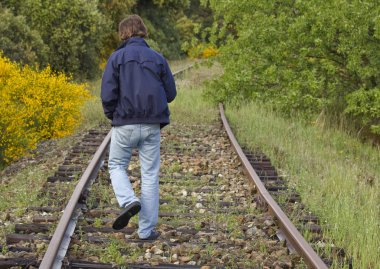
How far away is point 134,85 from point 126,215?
113cm

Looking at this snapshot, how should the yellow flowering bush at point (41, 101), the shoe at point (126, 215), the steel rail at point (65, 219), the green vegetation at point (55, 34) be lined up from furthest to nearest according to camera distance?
the green vegetation at point (55, 34)
the yellow flowering bush at point (41, 101)
the shoe at point (126, 215)
the steel rail at point (65, 219)

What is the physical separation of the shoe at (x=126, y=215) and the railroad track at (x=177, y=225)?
15 centimetres

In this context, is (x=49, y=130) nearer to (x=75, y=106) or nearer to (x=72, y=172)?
(x=75, y=106)

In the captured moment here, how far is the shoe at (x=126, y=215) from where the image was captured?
496 centimetres

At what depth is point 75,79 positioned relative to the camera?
63.2 ft

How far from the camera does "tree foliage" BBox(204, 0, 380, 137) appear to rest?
36.7 feet

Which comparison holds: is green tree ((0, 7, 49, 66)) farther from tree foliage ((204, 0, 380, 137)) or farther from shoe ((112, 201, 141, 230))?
shoe ((112, 201, 141, 230))

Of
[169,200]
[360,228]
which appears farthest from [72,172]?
[360,228]

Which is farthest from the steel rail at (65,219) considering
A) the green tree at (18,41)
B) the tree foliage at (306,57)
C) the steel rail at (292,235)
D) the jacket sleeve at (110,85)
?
the green tree at (18,41)

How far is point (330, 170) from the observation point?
7902 mm

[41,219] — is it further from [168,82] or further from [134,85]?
[168,82]

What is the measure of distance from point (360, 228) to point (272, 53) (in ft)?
25.5

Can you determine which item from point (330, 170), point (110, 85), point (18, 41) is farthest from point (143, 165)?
point (18, 41)

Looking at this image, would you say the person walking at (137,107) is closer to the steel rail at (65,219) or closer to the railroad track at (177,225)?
the railroad track at (177,225)
